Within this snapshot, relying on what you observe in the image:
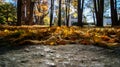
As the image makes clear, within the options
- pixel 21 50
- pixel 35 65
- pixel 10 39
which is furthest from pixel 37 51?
pixel 10 39

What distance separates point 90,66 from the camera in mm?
4395

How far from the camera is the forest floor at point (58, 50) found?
14.9 feet

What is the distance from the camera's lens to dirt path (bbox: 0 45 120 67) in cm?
449

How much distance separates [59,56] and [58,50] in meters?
0.37

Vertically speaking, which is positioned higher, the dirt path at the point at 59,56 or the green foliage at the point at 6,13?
the green foliage at the point at 6,13

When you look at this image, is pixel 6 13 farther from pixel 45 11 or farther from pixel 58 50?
pixel 58 50

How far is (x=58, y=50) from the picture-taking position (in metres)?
5.28

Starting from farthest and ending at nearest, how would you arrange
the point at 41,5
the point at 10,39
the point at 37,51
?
the point at 41,5 < the point at 10,39 < the point at 37,51

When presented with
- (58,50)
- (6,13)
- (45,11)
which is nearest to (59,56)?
(58,50)

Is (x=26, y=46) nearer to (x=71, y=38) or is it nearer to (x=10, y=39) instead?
(x=10, y=39)

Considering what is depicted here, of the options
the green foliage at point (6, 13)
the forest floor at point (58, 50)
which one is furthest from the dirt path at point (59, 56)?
the green foliage at point (6, 13)

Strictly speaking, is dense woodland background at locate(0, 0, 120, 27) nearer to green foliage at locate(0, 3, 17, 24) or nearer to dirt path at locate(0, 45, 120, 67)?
green foliage at locate(0, 3, 17, 24)

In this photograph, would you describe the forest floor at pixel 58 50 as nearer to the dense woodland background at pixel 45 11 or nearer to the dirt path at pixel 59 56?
the dirt path at pixel 59 56

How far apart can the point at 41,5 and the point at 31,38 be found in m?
35.3
